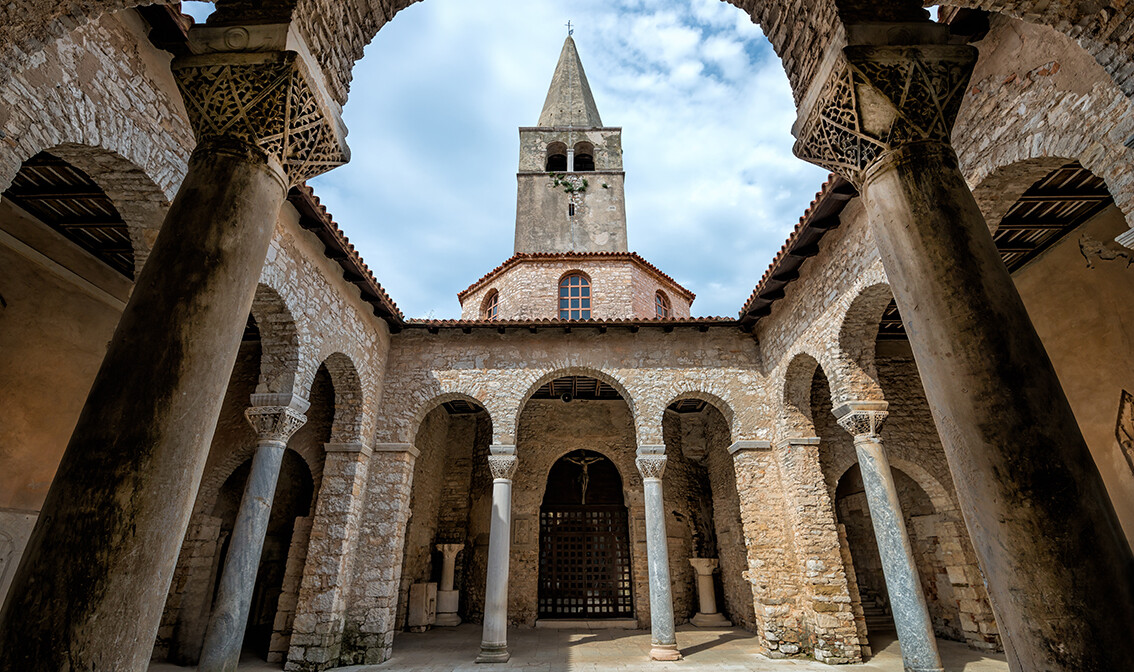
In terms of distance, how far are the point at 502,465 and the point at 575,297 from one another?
282 inches

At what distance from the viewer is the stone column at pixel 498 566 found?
866 centimetres

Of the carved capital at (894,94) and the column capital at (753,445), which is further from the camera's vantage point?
the column capital at (753,445)

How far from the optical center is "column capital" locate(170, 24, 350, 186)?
121 inches

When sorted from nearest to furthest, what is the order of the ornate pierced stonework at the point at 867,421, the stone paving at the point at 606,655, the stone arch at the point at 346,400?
1. the ornate pierced stonework at the point at 867,421
2. the stone paving at the point at 606,655
3. the stone arch at the point at 346,400

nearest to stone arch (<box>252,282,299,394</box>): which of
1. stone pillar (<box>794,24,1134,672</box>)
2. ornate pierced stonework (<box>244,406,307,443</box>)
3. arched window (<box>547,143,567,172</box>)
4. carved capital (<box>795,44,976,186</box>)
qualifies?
ornate pierced stonework (<box>244,406,307,443</box>)

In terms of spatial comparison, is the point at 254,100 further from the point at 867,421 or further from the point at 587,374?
the point at 867,421

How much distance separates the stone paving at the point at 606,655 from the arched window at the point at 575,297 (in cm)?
836

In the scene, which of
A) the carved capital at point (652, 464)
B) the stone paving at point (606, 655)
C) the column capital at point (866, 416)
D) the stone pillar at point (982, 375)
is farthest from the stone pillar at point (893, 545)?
the stone pillar at point (982, 375)

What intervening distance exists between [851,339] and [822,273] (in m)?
1.22

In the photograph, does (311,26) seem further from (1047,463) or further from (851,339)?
(851,339)

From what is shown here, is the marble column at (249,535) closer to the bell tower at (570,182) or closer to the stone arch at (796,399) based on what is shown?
the stone arch at (796,399)

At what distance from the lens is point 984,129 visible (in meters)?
5.38

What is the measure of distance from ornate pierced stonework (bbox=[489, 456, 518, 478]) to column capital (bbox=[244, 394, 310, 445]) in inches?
143

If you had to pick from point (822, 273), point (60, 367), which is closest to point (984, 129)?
point (822, 273)
